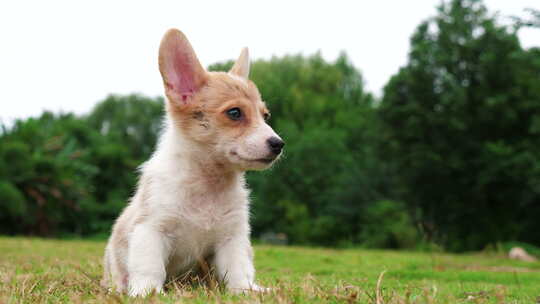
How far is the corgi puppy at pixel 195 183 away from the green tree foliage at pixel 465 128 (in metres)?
24.0

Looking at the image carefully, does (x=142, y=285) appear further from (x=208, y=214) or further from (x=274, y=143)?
(x=274, y=143)

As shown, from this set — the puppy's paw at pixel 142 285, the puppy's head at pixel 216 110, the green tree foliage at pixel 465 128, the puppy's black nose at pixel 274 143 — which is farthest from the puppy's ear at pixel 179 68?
the green tree foliage at pixel 465 128

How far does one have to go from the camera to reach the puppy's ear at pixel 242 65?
582cm

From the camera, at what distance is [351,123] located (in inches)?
1700

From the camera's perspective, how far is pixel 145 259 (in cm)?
430

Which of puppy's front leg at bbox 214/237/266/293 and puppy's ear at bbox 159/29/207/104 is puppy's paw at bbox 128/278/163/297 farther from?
puppy's ear at bbox 159/29/207/104

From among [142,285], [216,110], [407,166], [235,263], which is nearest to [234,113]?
[216,110]

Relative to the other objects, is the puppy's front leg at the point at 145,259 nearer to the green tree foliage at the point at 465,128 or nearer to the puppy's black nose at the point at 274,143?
the puppy's black nose at the point at 274,143

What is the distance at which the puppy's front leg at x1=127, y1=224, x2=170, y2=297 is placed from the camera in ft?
13.9

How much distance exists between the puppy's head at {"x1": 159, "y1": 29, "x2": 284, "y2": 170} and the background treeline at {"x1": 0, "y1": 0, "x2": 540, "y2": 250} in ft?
63.8

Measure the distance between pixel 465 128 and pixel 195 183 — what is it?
26.3 metres

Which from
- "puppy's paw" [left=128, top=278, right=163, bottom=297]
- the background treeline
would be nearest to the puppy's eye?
"puppy's paw" [left=128, top=278, right=163, bottom=297]

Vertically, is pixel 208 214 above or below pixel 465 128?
below

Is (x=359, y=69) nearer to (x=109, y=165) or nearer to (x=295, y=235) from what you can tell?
(x=295, y=235)
